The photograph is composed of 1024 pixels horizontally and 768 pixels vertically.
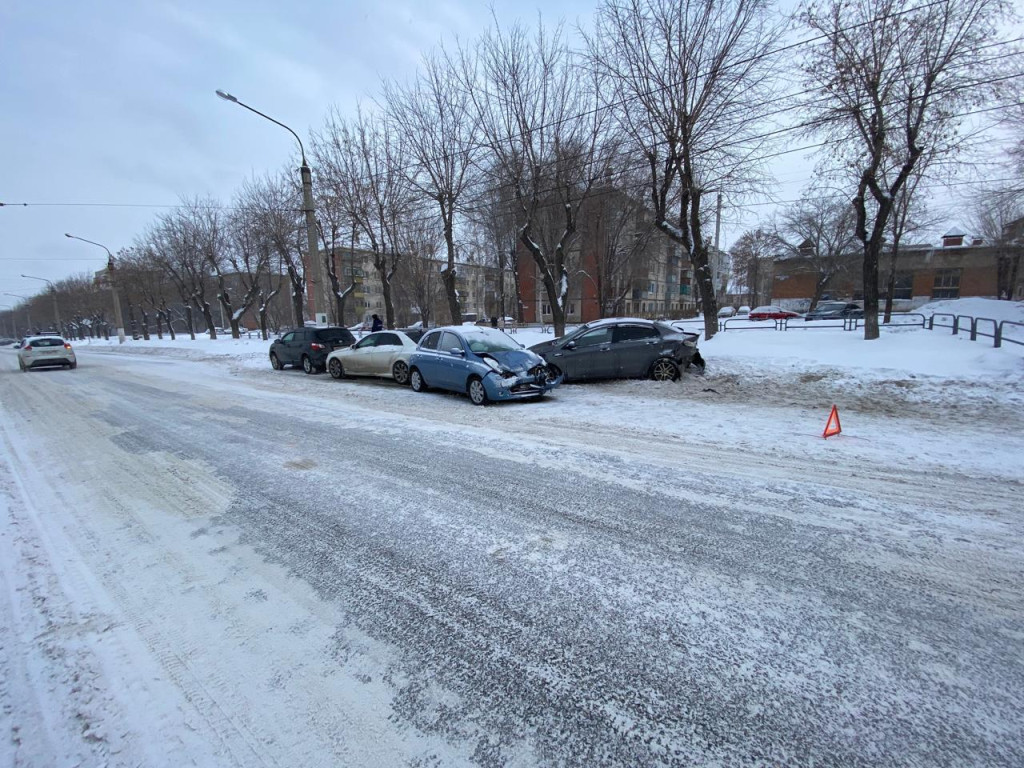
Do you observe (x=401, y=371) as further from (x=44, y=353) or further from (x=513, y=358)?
(x=44, y=353)

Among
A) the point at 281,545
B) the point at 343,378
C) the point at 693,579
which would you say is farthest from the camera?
the point at 343,378

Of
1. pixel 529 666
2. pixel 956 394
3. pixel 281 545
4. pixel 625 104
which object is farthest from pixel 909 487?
pixel 625 104

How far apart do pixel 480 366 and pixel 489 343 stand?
867 mm

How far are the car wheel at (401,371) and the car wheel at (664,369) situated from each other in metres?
6.15

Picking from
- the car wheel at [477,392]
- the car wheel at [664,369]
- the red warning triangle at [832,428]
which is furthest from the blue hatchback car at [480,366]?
the red warning triangle at [832,428]

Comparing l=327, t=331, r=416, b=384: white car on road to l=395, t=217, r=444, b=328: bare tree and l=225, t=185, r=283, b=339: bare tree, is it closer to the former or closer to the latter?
l=395, t=217, r=444, b=328: bare tree

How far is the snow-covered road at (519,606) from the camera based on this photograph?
187cm

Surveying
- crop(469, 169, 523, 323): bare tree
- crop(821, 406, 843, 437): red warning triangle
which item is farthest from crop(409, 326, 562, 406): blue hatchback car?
crop(469, 169, 523, 323): bare tree

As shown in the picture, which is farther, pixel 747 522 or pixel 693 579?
pixel 747 522

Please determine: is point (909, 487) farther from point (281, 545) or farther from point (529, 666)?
point (281, 545)

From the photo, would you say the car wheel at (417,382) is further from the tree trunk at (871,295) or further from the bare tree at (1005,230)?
the bare tree at (1005,230)

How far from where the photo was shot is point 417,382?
10.7m

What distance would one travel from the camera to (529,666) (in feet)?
7.31

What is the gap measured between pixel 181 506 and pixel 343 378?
9889mm
